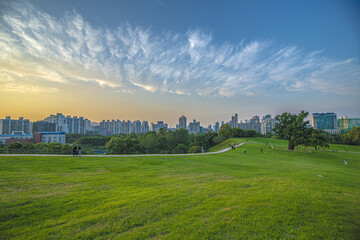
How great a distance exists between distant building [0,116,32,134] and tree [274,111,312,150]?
17116 cm

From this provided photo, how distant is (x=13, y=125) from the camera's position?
399 ft

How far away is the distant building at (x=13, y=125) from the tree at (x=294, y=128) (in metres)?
171

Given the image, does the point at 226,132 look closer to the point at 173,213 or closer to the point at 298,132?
the point at 298,132

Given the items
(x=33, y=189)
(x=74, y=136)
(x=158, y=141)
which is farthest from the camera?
(x=74, y=136)

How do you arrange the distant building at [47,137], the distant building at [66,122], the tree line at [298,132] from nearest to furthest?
the tree line at [298,132], the distant building at [47,137], the distant building at [66,122]

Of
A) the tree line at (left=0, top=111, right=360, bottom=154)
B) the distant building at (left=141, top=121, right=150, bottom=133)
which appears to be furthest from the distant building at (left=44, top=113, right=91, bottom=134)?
the distant building at (left=141, top=121, right=150, bottom=133)

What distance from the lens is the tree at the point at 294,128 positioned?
38188mm

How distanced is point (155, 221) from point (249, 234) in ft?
8.70

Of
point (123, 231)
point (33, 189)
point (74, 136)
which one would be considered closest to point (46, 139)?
point (74, 136)

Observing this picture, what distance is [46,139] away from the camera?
312ft

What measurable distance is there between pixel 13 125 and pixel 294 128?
578ft

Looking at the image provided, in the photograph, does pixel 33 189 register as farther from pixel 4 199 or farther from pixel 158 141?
pixel 158 141

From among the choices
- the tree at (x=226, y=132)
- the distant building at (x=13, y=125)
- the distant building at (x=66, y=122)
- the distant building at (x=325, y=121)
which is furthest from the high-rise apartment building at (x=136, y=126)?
the distant building at (x=325, y=121)

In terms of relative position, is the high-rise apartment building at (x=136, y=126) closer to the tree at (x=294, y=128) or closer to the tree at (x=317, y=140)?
the tree at (x=294, y=128)
